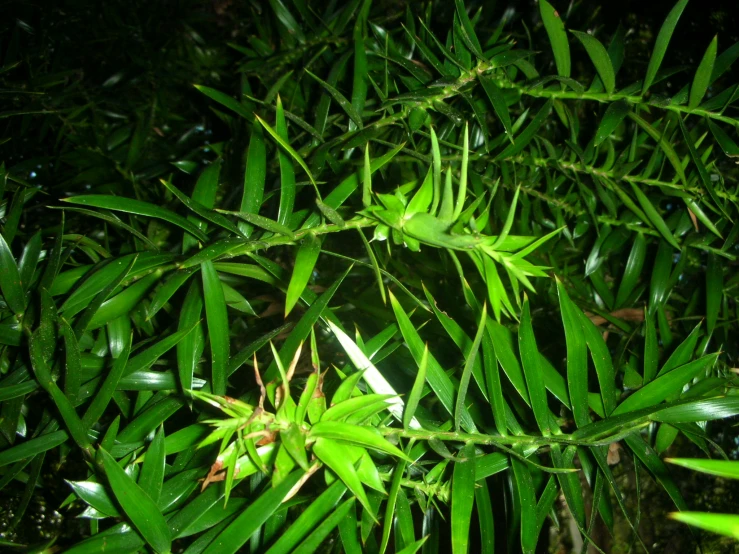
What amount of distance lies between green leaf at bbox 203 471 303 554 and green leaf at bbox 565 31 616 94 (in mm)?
486

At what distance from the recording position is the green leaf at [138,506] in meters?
0.35

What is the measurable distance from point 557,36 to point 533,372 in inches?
14.8

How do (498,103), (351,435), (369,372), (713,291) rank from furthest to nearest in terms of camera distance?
1. (713,291)
2. (498,103)
3. (369,372)
4. (351,435)

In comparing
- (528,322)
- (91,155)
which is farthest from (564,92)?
(91,155)

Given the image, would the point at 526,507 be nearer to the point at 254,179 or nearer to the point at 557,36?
the point at 254,179

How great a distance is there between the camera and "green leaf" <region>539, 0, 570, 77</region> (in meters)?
0.55

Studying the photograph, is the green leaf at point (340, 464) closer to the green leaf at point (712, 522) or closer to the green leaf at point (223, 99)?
the green leaf at point (712, 522)

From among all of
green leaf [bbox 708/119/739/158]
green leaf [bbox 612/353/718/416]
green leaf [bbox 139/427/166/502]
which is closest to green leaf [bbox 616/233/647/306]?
green leaf [bbox 708/119/739/158]

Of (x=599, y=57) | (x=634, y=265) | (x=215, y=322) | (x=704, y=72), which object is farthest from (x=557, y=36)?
(x=215, y=322)

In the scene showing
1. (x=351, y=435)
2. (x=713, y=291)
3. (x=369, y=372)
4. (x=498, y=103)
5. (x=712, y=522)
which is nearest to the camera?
(x=712, y=522)

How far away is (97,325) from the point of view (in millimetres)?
471

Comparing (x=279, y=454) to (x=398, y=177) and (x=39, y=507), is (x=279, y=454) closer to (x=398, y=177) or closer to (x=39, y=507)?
(x=398, y=177)

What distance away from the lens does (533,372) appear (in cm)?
44

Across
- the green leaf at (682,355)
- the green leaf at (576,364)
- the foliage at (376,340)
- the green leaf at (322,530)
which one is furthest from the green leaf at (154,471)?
the green leaf at (682,355)
